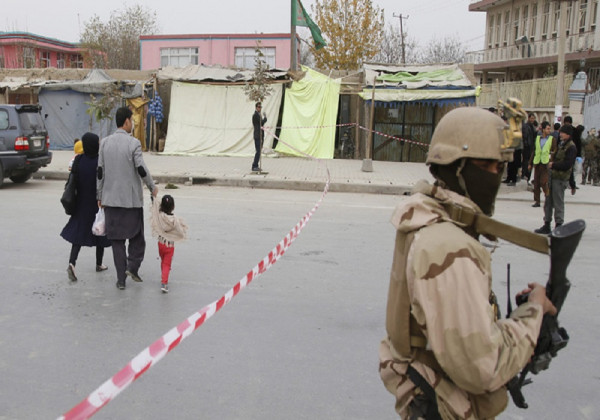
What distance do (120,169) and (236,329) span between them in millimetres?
2137

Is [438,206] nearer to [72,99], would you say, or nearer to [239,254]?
[239,254]

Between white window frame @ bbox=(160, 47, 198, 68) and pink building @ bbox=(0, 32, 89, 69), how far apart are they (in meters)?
11.6

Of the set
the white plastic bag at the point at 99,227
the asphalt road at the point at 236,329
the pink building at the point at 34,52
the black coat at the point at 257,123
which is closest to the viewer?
the asphalt road at the point at 236,329

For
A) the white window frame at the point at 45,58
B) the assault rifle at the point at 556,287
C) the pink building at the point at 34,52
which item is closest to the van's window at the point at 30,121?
the assault rifle at the point at 556,287

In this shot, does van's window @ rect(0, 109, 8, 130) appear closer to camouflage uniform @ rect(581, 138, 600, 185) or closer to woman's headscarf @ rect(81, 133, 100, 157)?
woman's headscarf @ rect(81, 133, 100, 157)

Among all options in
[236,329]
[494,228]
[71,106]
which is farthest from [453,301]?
[71,106]

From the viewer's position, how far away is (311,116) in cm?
1945

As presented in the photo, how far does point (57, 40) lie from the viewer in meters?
55.9

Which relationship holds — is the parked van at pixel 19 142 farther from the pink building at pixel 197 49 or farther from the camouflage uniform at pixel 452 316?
the pink building at pixel 197 49

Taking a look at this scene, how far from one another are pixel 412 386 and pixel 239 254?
213 inches

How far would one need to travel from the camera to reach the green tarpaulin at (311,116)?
1936cm

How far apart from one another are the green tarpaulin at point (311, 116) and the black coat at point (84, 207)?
13.6 metres

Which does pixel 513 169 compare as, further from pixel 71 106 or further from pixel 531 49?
pixel 531 49

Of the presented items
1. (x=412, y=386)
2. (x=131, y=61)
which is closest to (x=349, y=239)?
(x=412, y=386)
